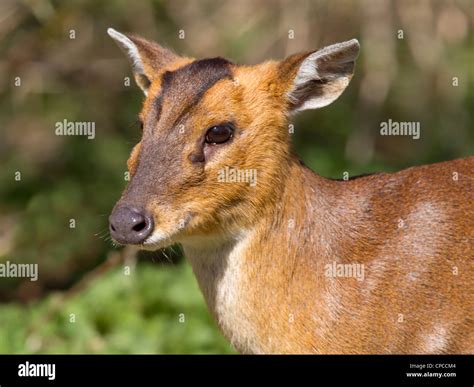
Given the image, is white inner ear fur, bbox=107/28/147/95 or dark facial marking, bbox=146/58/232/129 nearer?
dark facial marking, bbox=146/58/232/129

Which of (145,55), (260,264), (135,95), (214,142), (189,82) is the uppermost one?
(135,95)

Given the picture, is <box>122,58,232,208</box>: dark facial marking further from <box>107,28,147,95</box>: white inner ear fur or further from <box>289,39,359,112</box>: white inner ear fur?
<box>107,28,147,95</box>: white inner ear fur

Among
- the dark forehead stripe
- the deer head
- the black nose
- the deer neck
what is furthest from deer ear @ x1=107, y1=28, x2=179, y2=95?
the black nose

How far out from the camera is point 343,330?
572 cm

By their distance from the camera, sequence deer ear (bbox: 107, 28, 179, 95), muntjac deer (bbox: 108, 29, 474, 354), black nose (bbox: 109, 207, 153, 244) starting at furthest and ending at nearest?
deer ear (bbox: 107, 28, 179, 95) → muntjac deer (bbox: 108, 29, 474, 354) → black nose (bbox: 109, 207, 153, 244)

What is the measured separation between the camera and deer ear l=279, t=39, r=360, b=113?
589 centimetres

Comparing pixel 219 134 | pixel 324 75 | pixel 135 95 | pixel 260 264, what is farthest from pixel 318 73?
pixel 135 95

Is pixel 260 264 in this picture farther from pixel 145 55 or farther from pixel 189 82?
pixel 145 55

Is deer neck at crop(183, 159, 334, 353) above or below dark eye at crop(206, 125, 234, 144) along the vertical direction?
below

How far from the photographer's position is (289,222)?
5898 mm

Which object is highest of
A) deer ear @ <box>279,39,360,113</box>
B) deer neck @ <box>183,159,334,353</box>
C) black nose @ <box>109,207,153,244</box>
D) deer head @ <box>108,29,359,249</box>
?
deer ear @ <box>279,39,360,113</box>

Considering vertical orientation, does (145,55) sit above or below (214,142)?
above

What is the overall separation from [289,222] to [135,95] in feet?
19.8
